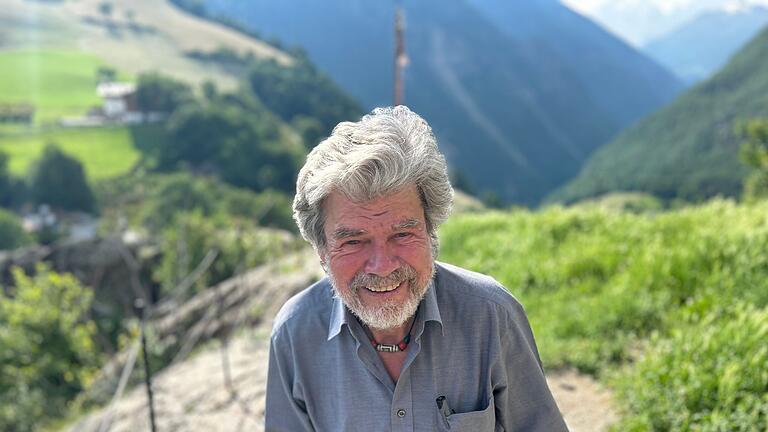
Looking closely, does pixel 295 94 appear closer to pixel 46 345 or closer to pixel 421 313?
pixel 46 345

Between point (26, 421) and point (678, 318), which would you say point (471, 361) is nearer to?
point (678, 318)

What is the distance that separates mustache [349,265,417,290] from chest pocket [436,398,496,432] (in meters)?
0.38

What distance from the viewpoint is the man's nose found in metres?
1.72

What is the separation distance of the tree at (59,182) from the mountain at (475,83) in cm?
8518

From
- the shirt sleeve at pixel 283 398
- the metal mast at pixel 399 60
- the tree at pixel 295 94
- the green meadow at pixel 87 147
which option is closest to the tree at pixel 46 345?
the metal mast at pixel 399 60

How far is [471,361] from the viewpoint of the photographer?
179 cm

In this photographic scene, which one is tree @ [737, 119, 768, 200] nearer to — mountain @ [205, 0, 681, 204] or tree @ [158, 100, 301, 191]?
tree @ [158, 100, 301, 191]

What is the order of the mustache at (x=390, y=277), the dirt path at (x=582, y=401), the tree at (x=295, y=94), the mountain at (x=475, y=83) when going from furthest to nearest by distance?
1. the mountain at (x=475, y=83)
2. the tree at (x=295, y=94)
3. the dirt path at (x=582, y=401)
4. the mustache at (x=390, y=277)

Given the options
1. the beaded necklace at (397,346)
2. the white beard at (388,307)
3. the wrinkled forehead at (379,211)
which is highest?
the wrinkled forehead at (379,211)

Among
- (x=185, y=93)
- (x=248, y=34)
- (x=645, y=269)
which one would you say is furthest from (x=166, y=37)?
(x=645, y=269)

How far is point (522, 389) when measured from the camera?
186 centimetres

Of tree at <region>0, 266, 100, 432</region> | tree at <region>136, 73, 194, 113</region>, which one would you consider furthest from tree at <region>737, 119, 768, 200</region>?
tree at <region>136, 73, 194, 113</region>

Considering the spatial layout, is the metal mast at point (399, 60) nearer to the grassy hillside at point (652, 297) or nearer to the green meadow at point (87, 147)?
the grassy hillside at point (652, 297)

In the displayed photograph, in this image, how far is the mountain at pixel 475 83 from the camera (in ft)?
454
